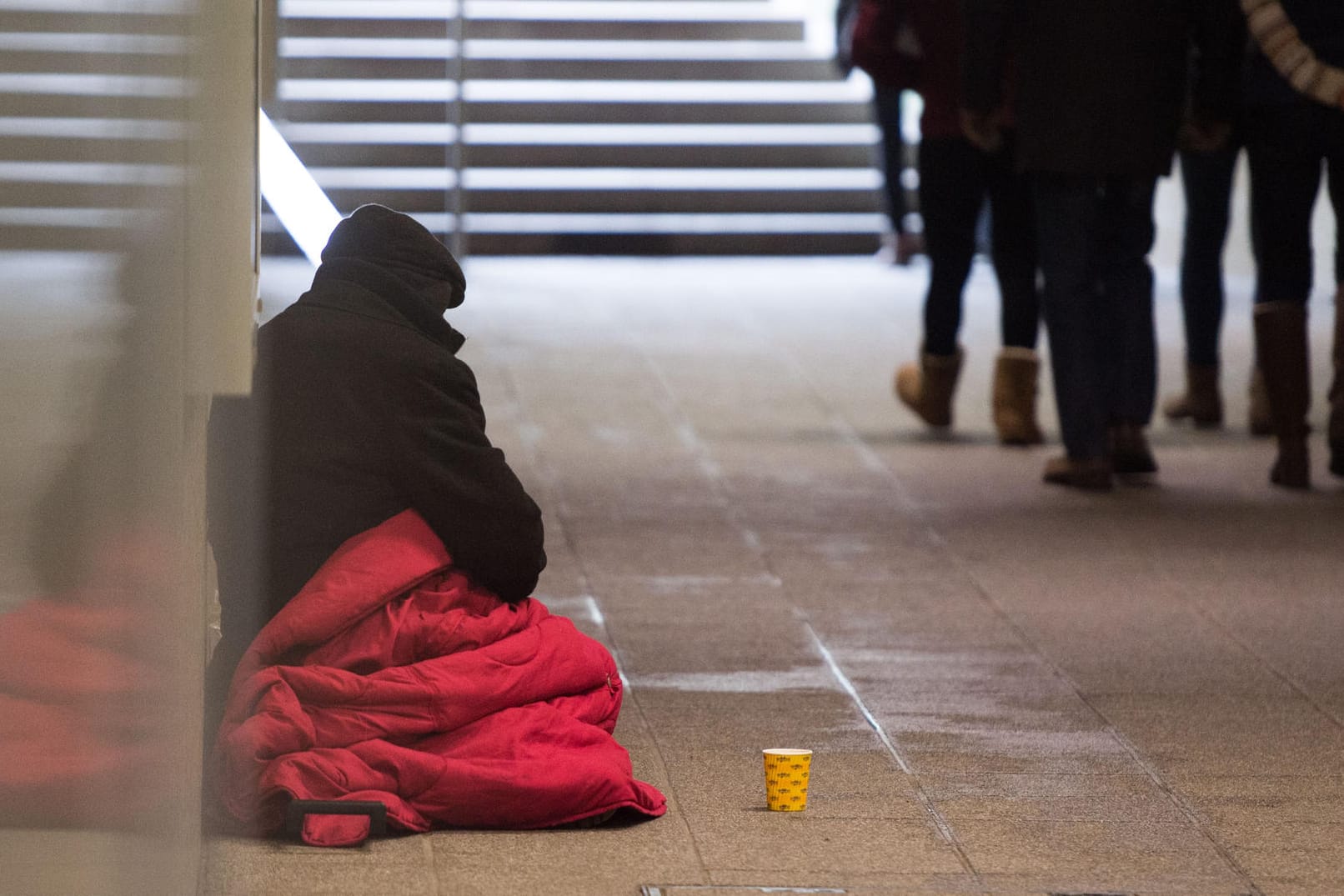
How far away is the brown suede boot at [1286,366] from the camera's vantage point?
618 centimetres

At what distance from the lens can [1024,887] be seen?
2.88m

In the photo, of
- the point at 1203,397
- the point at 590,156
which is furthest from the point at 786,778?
the point at 590,156

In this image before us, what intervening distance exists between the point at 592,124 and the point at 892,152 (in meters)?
2.88

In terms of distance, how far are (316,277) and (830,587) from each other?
2105 millimetres

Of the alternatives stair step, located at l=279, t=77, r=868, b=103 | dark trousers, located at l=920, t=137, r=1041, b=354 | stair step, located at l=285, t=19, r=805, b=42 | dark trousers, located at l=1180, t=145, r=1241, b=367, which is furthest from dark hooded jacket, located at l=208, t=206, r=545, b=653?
stair step, located at l=285, t=19, r=805, b=42

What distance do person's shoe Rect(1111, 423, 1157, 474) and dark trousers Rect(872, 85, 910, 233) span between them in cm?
606

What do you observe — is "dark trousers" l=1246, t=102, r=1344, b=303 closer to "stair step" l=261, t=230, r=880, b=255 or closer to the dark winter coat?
the dark winter coat

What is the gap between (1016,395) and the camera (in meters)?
7.05

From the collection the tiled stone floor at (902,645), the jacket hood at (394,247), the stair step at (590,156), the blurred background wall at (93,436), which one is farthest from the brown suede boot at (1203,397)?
the stair step at (590,156)

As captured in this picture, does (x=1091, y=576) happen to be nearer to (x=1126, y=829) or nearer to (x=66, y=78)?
(x=1126, y=829)

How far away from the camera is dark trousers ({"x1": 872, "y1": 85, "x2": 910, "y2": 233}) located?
40.6 ft

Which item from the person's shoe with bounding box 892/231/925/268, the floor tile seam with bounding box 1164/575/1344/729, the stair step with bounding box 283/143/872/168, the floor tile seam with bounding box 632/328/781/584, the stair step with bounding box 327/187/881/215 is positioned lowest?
the person's shoe with bounding box 892/231/925/268

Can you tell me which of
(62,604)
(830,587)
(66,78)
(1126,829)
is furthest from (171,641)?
(830,587)

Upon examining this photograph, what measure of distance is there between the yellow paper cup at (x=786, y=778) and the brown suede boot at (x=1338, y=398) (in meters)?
3.57
